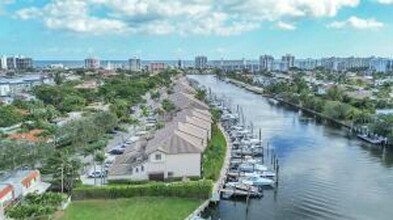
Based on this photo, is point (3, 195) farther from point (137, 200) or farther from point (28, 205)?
point (137, 200)

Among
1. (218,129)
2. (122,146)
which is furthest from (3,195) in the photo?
(218,129)

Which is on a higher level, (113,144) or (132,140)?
(132,140)

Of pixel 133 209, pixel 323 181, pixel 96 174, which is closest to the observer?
pixel 133 209

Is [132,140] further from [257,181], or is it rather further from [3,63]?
[3,63]

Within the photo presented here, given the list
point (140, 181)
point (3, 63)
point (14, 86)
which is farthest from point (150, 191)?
point (3, 63)

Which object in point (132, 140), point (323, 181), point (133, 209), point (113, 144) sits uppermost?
point (132, 140)

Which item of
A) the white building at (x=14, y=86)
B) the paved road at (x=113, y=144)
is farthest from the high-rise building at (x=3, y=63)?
the paved road at (x=113, y=144)

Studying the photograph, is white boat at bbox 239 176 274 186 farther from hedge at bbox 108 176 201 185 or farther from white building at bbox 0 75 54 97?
white building at bbox 0 75 54 97
